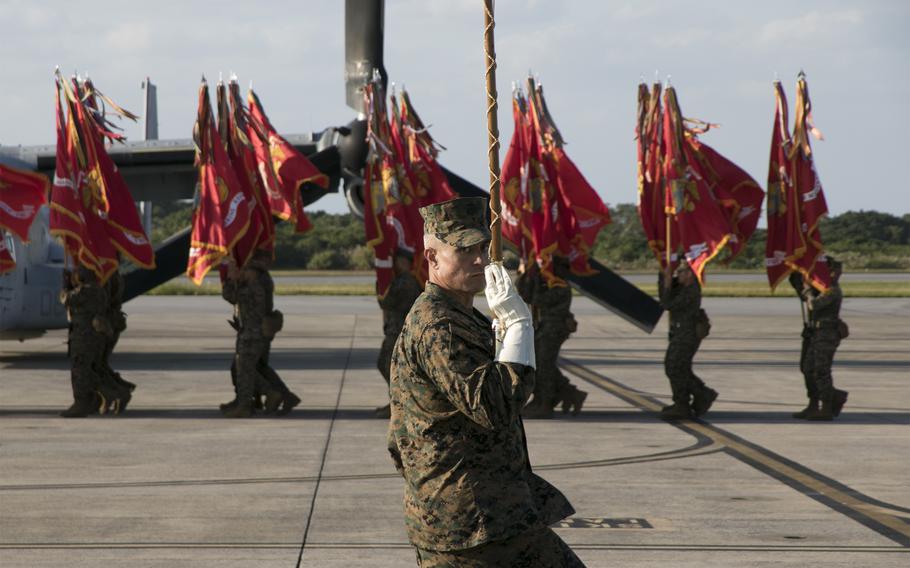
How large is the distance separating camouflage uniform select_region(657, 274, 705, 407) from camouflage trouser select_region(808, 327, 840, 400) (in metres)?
1.25

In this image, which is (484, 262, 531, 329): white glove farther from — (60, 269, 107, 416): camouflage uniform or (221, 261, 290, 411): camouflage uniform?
(60, 269, 107, 416): camouflage uniform

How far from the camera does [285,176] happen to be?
15.0 m

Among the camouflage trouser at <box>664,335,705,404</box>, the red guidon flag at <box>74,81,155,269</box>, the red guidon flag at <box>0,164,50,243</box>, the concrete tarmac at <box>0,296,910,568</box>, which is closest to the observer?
the concrete tarmac at <box>0,296,910,568</box>

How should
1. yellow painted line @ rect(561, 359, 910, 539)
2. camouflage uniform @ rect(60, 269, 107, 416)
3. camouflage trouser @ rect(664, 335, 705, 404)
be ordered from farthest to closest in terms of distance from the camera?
1. camouflage uniform @ rect(60, 269, 107, 416)
2. camouflage trouser @ rect(664, 335, 705, 404)
3. yellow painted line @ rect(561, 359, 910, 539)

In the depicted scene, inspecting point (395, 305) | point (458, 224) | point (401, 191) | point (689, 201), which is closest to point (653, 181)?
point (689, 201)

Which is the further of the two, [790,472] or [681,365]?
[681,365]

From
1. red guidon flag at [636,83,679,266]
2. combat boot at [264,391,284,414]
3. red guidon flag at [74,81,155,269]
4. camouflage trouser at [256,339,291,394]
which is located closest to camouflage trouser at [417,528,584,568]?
combat boot at [264,391,284,414]

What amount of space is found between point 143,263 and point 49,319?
5.86 m

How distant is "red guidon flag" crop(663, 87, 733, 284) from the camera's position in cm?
1320

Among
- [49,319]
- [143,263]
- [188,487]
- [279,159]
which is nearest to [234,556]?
[188,487]

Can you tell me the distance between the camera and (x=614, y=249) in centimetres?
7931

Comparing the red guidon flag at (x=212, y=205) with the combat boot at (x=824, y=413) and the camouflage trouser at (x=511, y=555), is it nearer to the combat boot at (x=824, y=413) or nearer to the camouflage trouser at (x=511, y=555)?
the combat boot at (x=824, y=413)

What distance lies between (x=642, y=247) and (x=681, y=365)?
66539mm

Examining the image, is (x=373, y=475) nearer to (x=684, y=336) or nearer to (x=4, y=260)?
(x=684, y=336)
